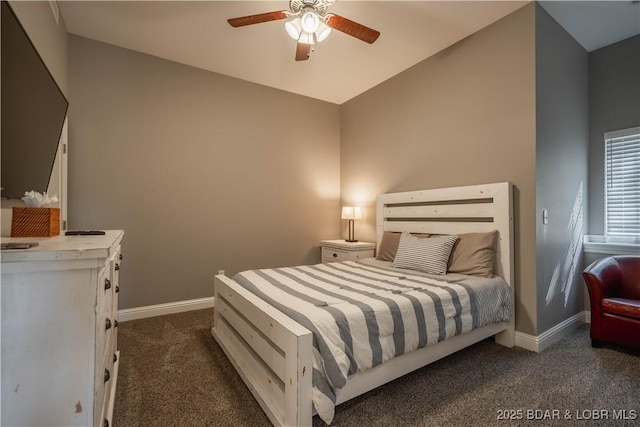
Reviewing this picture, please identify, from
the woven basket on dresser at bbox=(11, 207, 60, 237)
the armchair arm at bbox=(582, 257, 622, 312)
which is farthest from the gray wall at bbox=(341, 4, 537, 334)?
the woven basket on dresser at bbox=(11, 207, 60, 237)

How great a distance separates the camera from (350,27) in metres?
2.18

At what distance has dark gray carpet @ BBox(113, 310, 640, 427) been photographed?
1.60m

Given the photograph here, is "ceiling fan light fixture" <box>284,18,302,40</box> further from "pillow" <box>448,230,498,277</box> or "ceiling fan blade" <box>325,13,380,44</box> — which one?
"pillow" <box>448,230,498,277</box>

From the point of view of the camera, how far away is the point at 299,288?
2059mm

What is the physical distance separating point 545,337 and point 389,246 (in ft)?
4.91

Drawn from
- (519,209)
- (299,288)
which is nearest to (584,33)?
(519,209)

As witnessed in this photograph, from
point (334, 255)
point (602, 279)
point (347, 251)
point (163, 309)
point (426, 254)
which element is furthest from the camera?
point (334, 255)

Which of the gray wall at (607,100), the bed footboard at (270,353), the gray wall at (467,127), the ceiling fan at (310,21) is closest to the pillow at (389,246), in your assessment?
the gray wall at (467,127)

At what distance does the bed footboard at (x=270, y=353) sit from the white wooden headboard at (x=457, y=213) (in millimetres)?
1950

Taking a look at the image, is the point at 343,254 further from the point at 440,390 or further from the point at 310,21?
the point at 310,21

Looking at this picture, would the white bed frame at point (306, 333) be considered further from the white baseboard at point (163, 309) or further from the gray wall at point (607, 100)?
the gray wall at point (607, 100)

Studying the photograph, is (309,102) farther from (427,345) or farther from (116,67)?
(427,345)

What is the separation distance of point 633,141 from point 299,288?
11.2 ft

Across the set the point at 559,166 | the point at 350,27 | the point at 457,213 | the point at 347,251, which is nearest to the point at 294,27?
the point at 350,27
